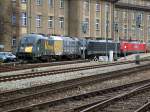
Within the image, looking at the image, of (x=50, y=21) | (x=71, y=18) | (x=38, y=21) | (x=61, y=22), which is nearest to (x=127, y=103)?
(x=38, y=21)

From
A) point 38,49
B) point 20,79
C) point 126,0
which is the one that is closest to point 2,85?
point 20,79

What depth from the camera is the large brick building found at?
77125 millimetres

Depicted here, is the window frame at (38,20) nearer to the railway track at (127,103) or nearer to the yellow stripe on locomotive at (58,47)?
the yellow stripe on locomotive at (58,47)

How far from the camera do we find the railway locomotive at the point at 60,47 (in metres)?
50.6

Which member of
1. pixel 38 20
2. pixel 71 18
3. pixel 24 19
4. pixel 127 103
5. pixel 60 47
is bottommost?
pixel 127 103

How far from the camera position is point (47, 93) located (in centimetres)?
1839

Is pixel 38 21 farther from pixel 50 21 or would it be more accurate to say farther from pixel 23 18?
pixel 23 18

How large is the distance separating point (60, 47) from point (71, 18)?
114ft

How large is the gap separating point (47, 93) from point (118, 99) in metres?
3.48

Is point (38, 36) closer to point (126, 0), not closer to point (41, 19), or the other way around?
point (41, 19)

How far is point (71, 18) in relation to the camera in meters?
90.5

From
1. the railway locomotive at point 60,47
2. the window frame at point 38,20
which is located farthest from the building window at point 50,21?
the railway locomotive at point 60,47

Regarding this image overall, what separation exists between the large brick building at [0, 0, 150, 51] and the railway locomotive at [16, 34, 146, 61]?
356 cm

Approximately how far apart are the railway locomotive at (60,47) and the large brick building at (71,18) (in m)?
3.56
